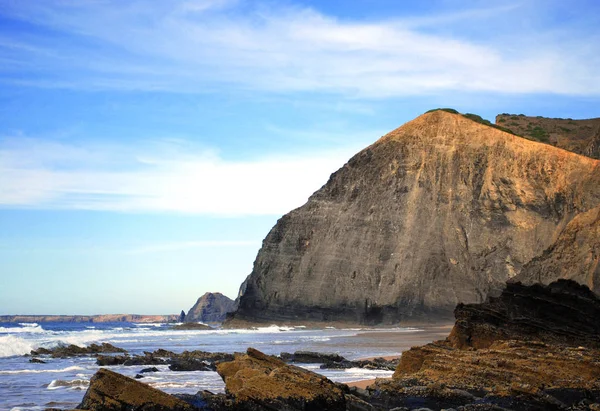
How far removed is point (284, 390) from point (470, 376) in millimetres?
5374

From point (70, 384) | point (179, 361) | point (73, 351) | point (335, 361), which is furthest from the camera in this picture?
point (73, 351)

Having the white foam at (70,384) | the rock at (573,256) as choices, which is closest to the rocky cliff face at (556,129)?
the rock at (573,256)

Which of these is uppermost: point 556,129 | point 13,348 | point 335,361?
point 556,129

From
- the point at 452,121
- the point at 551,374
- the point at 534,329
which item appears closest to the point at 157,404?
the point at 551,374

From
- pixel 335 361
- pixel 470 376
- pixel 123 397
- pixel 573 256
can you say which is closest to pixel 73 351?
pixel 335 361

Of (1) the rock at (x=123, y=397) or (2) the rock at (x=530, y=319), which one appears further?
(2) the rock at (x=530, y=319)

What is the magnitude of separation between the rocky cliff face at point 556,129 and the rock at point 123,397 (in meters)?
86.9

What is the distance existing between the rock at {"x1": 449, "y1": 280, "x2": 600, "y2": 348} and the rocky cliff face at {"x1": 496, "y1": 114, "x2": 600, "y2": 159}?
73.4 metres

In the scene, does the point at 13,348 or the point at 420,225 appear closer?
the point at 13,348

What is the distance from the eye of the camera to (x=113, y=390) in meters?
11.4

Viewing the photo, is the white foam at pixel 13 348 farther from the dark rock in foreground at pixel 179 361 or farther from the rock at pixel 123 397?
the rock at pixel 123 397

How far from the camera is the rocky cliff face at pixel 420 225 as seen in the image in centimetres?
7650

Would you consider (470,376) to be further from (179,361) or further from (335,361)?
Result: (179,361)

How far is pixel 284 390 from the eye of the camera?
39.0 feet
